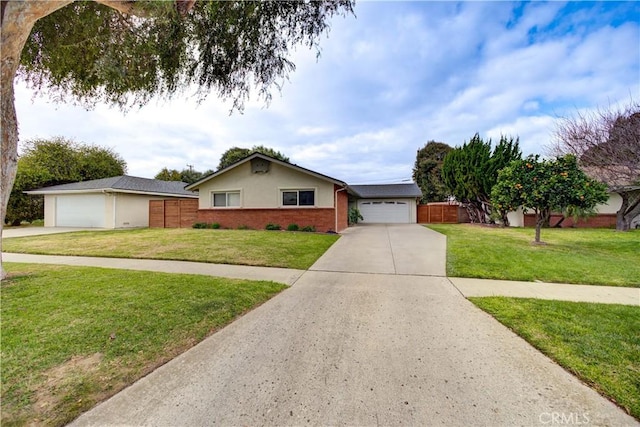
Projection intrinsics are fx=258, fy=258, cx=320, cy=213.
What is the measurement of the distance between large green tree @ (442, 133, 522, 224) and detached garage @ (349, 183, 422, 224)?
3.21 meters

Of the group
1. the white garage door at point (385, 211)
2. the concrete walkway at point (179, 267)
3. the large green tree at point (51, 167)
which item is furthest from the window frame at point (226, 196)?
the large green tree at point (51, 167)

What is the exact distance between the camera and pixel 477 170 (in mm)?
18062

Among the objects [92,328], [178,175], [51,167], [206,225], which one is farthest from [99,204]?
[178,175]

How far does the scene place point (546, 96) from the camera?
10.3 metres

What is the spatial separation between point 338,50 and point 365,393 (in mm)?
7703

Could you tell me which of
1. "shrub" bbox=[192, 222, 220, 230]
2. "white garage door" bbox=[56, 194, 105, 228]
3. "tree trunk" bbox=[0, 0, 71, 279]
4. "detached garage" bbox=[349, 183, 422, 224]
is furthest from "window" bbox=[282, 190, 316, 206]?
"white garage door" bbox=[56, 194, 105, 228]

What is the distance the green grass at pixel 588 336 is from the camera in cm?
229

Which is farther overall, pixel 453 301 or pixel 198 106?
pixel 198 106

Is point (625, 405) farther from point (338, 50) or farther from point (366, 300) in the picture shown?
point (338, 50)

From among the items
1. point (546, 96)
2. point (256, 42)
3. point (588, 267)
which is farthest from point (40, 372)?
point (546, 96)

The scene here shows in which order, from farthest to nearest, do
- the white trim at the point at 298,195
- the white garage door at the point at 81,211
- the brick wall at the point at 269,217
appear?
the white garage door at the point at 81,211 < the white trim at the point at 298,195 < the brick wall at the point at 269,217

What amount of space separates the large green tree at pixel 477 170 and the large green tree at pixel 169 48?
54.6 ft

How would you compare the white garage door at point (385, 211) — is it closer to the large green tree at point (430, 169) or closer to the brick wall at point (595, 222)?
the brick wall at point (595, 222)

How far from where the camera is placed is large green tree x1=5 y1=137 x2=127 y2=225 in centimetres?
1855
